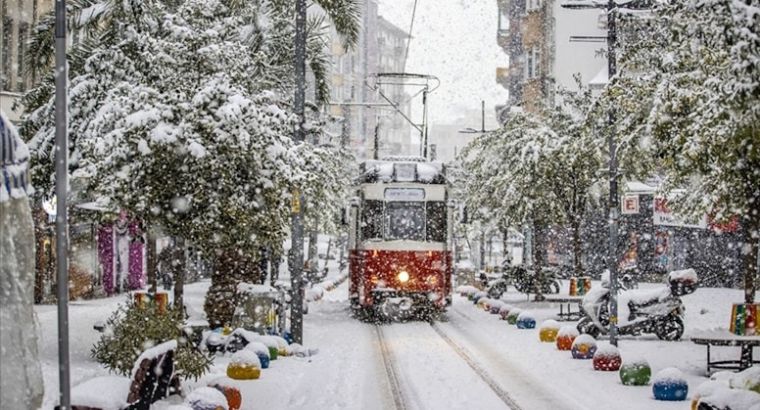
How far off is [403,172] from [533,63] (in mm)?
34769

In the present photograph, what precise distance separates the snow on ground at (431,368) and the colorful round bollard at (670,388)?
17 cm

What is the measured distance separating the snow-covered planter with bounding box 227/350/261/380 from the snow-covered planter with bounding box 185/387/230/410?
4.30 m

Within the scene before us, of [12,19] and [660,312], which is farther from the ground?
[12,19]

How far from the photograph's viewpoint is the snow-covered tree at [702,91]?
10758mm

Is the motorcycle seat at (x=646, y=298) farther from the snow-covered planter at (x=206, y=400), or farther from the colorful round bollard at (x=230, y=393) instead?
the snow-covered planter at (x=206, y=400)

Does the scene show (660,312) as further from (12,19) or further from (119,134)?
(12,19)

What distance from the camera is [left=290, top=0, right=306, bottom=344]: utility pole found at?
1966 cm

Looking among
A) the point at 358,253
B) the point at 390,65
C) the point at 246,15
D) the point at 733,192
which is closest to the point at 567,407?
the point at 733,192

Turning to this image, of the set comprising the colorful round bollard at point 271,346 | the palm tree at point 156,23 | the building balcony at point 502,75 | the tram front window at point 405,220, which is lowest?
the colorful round bollard at point 271,346

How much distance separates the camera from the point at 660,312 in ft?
74.8

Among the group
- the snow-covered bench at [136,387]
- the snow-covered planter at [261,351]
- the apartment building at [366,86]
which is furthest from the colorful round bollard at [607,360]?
the apartment building at [366,86]

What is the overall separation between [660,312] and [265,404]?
1151cm

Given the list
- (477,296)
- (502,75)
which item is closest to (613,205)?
(477,296)

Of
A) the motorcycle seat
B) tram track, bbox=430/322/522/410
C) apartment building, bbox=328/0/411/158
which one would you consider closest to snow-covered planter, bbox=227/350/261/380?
tram track, bbox=430/322/522/410
